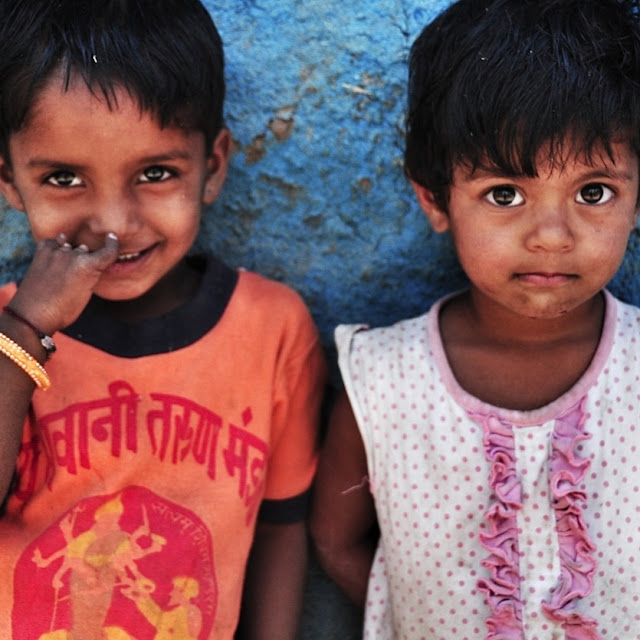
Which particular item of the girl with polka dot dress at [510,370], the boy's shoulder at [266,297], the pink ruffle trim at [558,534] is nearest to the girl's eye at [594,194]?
the girl with polka dot dress at [510,370]

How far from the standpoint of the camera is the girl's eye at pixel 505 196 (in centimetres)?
178

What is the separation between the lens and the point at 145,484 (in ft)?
6.28

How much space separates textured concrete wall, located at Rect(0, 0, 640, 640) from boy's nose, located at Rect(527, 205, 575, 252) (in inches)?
15.6

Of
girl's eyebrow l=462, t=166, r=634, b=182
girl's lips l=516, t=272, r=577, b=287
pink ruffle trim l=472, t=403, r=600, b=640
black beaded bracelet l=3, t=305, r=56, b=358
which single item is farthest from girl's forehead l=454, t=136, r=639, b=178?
black beaded bracelet l=3, t=305, r=56, b=358

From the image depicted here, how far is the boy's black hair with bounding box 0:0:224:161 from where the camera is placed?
5.71ft

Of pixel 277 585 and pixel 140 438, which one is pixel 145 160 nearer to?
pixel 140 438

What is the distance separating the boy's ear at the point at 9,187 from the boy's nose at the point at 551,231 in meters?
0.85

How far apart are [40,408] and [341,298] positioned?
617 millimetres

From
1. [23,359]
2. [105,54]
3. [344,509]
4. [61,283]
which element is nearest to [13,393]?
[23,359]

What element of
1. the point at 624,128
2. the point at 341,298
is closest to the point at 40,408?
the point at 341,298

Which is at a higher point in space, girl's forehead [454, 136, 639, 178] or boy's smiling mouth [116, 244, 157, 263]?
girl's forehead [454, 136, 639, 178]

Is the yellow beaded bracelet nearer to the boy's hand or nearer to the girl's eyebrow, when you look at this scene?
the boy's hand

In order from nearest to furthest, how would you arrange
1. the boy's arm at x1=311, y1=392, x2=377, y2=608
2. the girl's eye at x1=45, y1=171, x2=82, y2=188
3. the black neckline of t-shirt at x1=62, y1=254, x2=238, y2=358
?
1. the girl's eye at x1=45, y1=171, x2=82, y2=188
2. the black neckline of t-shirt at x1=62, y1=254, x2=238, y2=358
3. the boy's arm at x1=311, y1=392, x2=377, y2=608

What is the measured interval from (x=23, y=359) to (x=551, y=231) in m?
0.83
